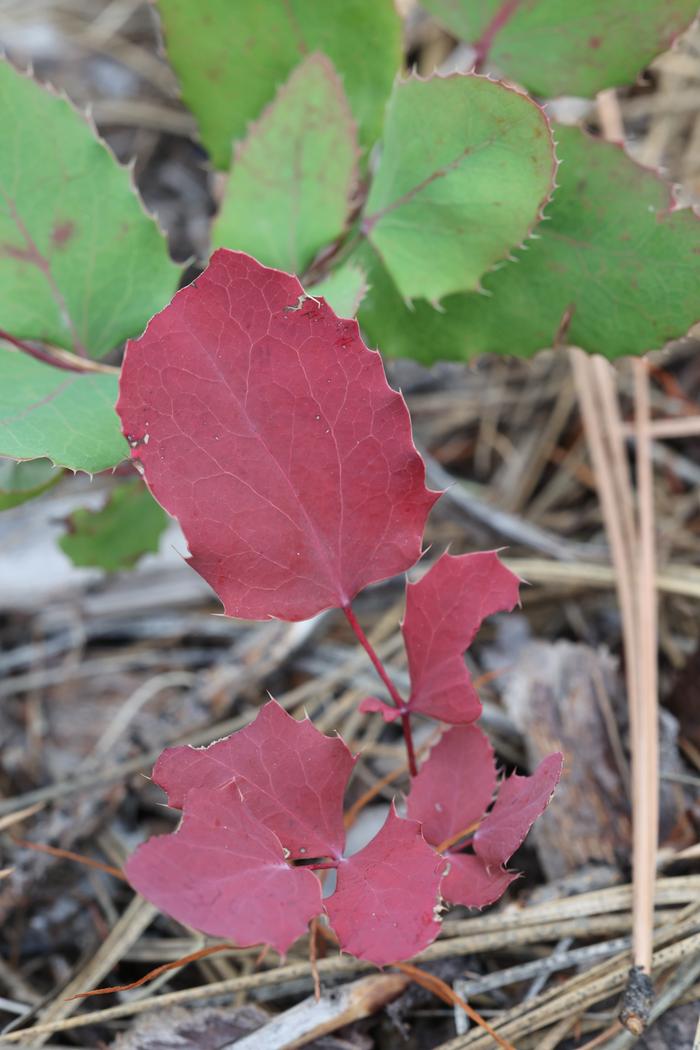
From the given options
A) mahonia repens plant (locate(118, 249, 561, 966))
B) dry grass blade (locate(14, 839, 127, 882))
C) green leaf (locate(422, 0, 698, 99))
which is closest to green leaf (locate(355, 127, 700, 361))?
green leaf (locate(422, 0, 698, 99))

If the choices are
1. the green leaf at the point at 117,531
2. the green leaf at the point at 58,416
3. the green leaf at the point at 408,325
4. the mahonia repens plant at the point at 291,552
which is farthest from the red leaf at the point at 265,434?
the green leaf at the point at 117,531

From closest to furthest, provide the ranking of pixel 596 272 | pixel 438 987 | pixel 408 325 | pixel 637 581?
1. pixel 438 987
2. pixel 596 272
3. pixel 408 325
4. pixel 637 581

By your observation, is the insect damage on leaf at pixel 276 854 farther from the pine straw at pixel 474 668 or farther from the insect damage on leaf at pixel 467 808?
the pine straw at pixel 474 668

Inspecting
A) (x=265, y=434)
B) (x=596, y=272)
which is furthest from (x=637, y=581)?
(x=265, y=434)

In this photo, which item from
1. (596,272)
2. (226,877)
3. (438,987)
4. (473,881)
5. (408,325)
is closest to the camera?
(226,877)

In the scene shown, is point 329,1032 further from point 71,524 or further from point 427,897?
point 71,524

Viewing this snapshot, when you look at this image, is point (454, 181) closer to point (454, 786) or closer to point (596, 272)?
point (596, 272)
